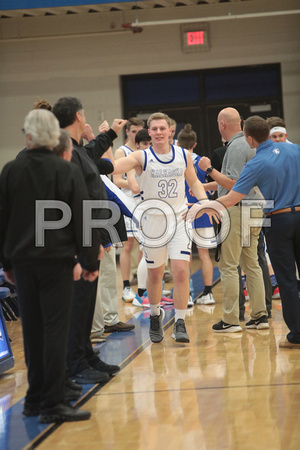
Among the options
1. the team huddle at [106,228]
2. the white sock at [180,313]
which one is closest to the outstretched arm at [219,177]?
the team huddle at [106,228]

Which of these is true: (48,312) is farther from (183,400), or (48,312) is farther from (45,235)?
(183,400)

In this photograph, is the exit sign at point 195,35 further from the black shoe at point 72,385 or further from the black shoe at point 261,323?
the black shoe at point 72,385

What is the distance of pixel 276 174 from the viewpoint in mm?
4695

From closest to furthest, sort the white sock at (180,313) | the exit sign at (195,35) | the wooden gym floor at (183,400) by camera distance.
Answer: the wooden gym floor at (183,400) → the white sock at (180,313) → the exit sign at (195,35)

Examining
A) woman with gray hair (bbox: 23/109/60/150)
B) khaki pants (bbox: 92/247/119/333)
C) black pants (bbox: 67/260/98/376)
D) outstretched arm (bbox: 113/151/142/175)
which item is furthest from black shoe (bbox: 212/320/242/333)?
woman with gray hair (bbox: 23/109/60/150)

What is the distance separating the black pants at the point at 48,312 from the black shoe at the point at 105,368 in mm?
873

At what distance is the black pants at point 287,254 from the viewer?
15.3 ft

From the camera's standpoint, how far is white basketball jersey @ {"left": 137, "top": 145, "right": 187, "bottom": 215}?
5.16 meters

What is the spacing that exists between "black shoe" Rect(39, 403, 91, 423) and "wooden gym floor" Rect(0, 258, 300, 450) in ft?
0.13

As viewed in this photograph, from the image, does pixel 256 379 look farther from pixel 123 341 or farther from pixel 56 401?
pixel 123 341

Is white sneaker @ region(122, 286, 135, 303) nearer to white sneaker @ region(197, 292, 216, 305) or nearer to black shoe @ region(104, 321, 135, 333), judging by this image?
white sneaker @ region(197, 292, 216, 305)

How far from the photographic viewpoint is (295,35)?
1181 centimetres

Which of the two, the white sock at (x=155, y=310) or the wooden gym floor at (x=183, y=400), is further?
the white sock at (x=155, y=310)

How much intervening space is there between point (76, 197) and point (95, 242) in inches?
13.1
